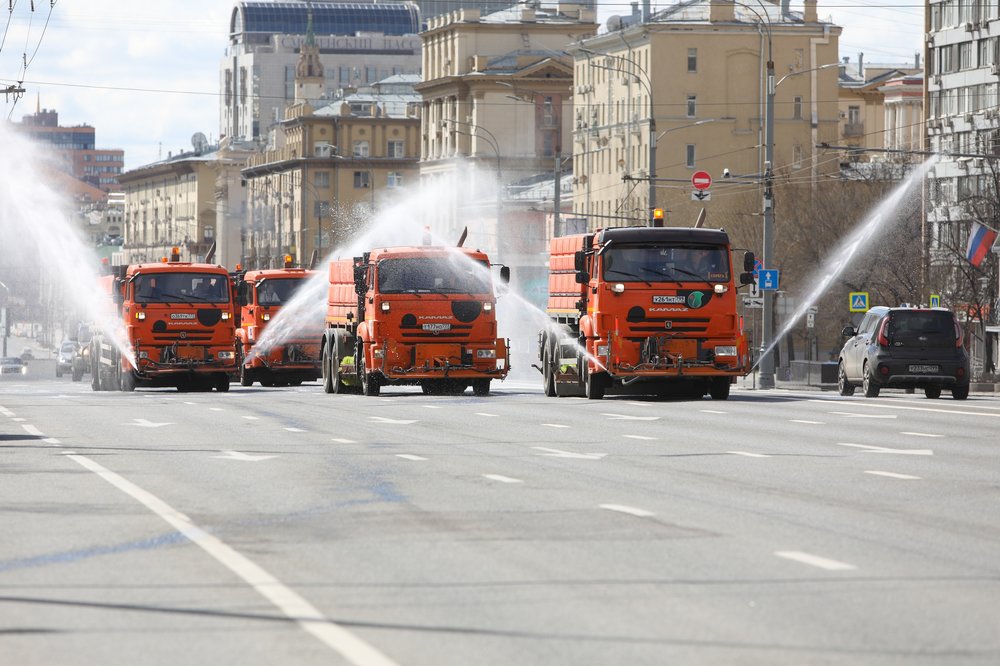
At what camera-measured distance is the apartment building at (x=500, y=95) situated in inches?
5881

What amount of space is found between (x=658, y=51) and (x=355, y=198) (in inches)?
2348

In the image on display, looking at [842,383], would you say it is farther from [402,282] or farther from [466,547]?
[466,547]

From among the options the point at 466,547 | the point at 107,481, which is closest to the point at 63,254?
the point at 107,481

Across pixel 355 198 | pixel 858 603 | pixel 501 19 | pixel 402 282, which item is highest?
pixel 501 19

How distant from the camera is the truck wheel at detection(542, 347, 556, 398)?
3888 cm

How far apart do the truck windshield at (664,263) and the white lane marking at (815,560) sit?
22.7 m

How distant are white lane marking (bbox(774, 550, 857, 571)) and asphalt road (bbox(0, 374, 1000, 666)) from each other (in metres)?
0.03

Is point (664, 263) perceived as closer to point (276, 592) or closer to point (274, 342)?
point (274, 342)

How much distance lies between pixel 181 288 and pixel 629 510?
32.6 meters

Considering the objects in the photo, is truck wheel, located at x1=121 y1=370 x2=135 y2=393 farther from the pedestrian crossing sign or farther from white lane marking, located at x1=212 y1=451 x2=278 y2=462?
white lane marking, located at x1=212 y1=451 x2=278 y2=462

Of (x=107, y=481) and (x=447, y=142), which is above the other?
(x=447, y=142)

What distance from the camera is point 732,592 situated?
11.0 m

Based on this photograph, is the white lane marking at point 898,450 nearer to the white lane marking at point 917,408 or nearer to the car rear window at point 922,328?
the white lane marking at point 917,408

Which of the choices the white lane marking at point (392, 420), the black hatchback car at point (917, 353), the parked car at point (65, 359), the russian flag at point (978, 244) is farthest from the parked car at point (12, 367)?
the white lane marking at point (392, 420)
